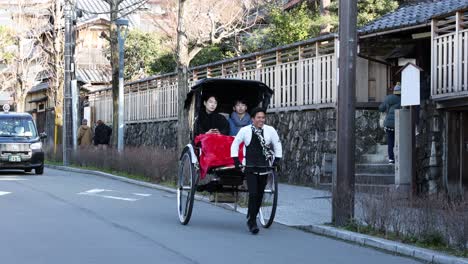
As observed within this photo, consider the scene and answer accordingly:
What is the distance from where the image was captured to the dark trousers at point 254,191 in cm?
1245

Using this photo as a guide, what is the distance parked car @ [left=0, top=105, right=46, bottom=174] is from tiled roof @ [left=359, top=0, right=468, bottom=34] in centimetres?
1234

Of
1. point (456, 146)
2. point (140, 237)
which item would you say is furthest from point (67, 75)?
point (140, 237)

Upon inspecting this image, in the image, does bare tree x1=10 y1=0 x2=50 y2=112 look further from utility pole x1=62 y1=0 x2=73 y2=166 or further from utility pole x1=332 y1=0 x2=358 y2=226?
utility pole x1=332 y1=0 x2=358 y2=226

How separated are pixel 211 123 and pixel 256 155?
1.94 metres

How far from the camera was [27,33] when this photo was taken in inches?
1981

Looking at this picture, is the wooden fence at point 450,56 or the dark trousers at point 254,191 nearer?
the dark trousers at point 254,191

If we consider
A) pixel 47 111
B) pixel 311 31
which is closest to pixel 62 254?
pixel 311 31

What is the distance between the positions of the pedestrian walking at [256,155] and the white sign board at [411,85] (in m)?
2.65

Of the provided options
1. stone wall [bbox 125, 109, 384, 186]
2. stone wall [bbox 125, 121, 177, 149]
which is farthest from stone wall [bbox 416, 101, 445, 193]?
stone wall [bbox 125, 121, 177, 149]

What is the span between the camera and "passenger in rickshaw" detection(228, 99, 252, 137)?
14362 millimetres

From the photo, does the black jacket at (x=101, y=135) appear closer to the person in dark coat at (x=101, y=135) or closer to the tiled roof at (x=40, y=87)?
the person in dark coat at (x=101, y=135)

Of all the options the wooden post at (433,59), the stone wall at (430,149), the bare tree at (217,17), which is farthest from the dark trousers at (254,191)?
the bare tree at (217,17)

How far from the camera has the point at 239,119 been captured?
14.5 metres

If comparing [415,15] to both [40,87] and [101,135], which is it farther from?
[40,87]
